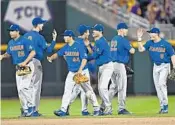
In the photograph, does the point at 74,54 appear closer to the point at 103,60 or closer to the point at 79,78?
the point at 79,78

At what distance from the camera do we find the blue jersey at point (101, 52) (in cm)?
1542

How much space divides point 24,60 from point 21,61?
79 mm

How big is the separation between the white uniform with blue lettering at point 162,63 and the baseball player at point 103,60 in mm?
1027

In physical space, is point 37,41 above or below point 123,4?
below

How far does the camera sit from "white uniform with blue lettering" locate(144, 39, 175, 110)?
15.8 metres

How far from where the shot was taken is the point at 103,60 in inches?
610

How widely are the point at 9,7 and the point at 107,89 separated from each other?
9.81 meters


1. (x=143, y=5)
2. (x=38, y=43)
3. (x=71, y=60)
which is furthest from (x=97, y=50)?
(x=143, y=5)

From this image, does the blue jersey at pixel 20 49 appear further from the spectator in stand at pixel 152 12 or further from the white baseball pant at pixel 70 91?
the spectator in stand at pixel 152 12

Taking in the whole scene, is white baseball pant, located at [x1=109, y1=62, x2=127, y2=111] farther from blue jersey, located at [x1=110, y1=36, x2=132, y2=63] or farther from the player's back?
the player's back

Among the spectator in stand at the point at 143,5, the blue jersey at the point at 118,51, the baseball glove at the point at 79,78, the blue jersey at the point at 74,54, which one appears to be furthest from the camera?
the spectator in stand at the point at 143,5

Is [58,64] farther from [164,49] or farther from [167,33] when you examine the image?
[164,49]

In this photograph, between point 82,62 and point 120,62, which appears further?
point 120,62

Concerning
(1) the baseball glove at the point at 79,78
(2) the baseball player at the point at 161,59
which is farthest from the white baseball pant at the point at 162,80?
(1) the baseball glove at the point at 79,78
